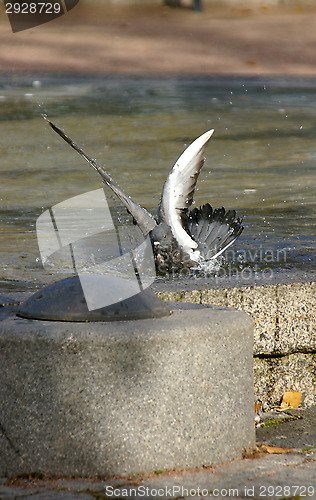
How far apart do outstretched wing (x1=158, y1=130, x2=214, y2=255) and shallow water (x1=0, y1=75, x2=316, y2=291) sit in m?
0.36

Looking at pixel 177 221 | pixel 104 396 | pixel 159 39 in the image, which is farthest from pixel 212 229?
pixel 159 39

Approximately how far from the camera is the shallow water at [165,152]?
5.45 m

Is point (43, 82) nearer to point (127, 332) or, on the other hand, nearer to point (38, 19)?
point (38, 19)

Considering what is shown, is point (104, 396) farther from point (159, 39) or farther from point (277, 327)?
point (159, 39)

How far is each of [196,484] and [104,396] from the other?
44 centimetres

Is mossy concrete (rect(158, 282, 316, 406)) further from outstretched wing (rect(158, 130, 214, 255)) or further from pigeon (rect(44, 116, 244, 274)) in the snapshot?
outstretched wing (rect(158, 130, 214, 255))

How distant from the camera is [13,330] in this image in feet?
8.98

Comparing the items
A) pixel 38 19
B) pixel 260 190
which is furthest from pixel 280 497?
pixel 38 19

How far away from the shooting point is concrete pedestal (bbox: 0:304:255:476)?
105 inches

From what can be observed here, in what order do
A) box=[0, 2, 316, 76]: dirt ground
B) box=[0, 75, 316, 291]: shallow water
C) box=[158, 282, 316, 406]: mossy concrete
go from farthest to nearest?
box=[0, 2, 316, 76]: dirt ground, box=[0, 75, 316, 291]: shallow water, box=[158, 282, 316, 406]: mossy concrete

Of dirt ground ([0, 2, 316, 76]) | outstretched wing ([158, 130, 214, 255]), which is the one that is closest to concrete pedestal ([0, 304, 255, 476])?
outstretched wing ([158, 130, 214, 255])

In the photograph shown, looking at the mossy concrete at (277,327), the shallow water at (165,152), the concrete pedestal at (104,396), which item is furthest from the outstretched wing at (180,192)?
the concrete pedestal at (104,396)

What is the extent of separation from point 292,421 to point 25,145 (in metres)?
8.31

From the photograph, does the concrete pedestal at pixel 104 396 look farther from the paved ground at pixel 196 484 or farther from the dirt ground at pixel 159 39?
the dirt ground at pixel 159 39
